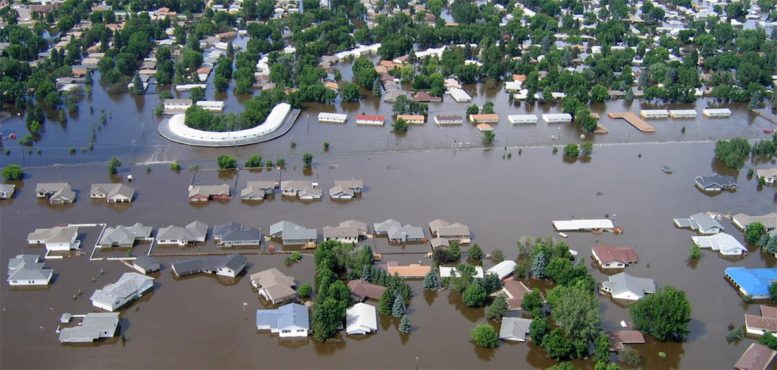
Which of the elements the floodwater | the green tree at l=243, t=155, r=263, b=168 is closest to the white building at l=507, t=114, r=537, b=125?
the floodwater

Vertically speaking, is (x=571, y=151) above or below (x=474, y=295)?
above

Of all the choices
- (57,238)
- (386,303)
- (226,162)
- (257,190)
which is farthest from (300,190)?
(57,238)

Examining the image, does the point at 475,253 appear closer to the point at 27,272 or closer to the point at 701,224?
the point at 701,224

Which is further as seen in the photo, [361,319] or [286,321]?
[361,319]

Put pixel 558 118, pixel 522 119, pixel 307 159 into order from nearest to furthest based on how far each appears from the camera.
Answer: pixel 307 159 < pixel 522 119 < pixel 558 118

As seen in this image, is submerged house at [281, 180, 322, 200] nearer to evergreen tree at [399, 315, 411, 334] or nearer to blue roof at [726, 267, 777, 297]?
evergreen tree at [399, 315, 411, 334]

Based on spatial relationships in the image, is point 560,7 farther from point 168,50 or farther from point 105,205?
point 105,205
